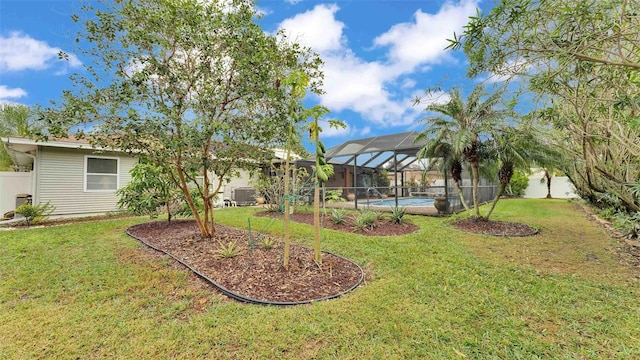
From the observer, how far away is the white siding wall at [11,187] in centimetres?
984

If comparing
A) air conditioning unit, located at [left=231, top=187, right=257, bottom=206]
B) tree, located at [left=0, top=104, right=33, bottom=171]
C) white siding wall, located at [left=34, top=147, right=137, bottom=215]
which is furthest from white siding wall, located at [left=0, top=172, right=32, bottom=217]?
air conditioning unit, located at [left=231, top=187, right=257, bottom=206]

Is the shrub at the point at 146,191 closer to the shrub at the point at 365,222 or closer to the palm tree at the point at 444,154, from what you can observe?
the shrub at the point at 365,222

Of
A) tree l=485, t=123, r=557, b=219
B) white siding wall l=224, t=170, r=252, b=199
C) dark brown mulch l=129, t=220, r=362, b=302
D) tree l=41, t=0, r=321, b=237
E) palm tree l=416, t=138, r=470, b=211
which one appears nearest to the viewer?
dark brown mulch l=129, t=220, r=362, b=302

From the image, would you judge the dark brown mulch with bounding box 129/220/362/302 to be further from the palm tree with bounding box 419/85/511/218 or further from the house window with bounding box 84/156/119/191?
the house window with bounding box 84/156/119/191

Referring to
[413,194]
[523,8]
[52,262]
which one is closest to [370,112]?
[413,194]

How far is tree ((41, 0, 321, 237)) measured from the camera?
390 cm

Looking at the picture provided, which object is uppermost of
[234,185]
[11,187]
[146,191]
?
[234,185]

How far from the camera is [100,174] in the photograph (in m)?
9.86

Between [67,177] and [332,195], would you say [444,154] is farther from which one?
[67,177]

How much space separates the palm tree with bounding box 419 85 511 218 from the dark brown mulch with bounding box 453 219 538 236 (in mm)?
945

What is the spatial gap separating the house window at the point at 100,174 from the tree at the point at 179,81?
7.26 meters

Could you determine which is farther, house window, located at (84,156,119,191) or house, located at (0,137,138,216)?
house window, located at (84,156,119,191)

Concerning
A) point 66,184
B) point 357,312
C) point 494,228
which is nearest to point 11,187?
point 66,184

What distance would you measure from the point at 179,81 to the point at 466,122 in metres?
6.84
